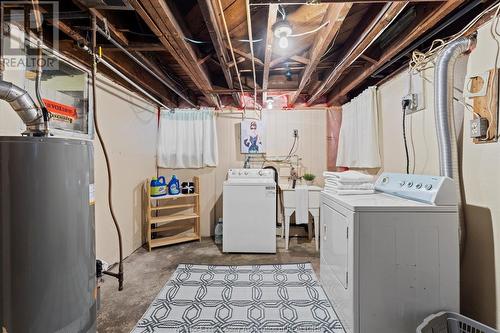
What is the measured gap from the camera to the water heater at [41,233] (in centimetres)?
97

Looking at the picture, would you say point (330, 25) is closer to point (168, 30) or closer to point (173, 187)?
point (168, 30)

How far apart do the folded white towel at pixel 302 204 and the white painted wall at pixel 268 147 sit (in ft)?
2.51

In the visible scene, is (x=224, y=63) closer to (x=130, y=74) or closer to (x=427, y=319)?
(x=130, y=74)

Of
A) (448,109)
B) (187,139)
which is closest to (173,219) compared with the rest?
(187,139)

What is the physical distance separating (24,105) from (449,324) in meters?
2.58

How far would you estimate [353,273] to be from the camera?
1.44 meters

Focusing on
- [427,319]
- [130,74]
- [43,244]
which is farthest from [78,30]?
[427,319]

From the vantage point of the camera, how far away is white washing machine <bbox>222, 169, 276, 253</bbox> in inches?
119

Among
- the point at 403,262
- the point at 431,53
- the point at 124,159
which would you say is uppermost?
the point at 431,53

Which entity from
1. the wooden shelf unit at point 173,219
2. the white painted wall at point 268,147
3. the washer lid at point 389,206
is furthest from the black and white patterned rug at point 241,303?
the white painted wall at point 268,147

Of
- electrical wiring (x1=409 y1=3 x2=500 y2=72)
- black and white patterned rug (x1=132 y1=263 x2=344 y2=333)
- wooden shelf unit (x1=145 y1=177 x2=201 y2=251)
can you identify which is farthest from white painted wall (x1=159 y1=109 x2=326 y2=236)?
electrical wiring (x1=409 y1=3 x2=500 y2=72)

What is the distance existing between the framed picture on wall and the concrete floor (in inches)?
59.1

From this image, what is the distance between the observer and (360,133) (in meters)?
3.00

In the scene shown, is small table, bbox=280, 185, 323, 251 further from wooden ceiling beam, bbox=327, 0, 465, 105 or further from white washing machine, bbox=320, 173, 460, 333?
white washing machine, bbox=320, 173, 460, 333
